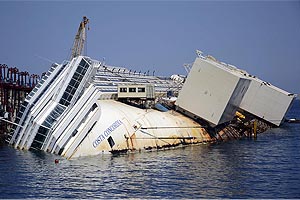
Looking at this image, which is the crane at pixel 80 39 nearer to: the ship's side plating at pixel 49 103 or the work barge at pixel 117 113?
the work barge at pixel 117 113

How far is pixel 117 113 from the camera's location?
6488cm

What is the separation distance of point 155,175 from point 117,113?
17.7m

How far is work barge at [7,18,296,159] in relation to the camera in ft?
190

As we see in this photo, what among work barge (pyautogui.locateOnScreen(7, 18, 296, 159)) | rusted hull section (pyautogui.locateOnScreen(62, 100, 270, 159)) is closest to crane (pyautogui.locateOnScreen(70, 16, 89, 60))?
work barge (pyautogui.locateOnScreen(7, 18, 296, 159))

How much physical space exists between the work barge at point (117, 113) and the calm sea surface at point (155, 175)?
7.19 ft

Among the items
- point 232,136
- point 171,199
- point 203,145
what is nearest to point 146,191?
point 171,199

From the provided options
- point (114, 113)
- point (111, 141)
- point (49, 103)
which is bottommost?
point (111, 141)

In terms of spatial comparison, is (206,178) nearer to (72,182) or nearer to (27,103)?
(72,182)

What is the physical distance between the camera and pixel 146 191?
42281 mm

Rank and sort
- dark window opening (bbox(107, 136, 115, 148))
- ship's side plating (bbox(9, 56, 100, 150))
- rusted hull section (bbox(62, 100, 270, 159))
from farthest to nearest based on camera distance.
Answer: dark window opening (bbox(107, 136, 115, 148)), rusted hull section (bbox(62, 100, 270, 159)), ship's side plating (bbox(9, 56, 100, 150))

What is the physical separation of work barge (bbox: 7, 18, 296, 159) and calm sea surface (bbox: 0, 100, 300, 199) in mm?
2191

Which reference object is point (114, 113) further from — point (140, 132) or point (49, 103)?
point (49, 103)

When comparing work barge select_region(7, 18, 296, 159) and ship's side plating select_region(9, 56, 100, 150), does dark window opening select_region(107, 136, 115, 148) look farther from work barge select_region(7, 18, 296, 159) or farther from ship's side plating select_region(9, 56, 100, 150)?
ship's side plating select_region(9, 56, 100, 150)

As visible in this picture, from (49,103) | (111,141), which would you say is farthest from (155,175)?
(49,103)
